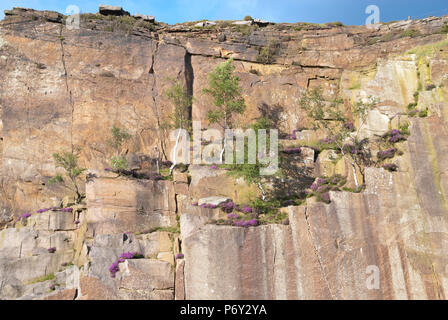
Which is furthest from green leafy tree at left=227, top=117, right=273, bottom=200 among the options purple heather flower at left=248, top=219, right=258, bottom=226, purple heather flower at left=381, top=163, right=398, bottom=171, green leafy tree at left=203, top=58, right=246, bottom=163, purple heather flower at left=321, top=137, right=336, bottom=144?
purple heather flower at left=381, top=163, right=398, bottom=171

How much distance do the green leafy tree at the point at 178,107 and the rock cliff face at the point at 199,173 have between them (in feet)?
4.35

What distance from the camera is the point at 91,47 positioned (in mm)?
45625

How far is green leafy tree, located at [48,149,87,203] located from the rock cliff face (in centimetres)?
136

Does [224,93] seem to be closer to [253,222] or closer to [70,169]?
[70,169]

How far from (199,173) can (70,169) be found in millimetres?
10786

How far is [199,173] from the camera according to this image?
3625 cm

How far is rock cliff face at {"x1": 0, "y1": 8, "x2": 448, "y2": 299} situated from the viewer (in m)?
28.1

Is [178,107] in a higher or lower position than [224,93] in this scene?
lower

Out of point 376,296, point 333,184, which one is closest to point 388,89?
point 333,184

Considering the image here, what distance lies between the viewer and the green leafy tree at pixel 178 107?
42062 millimetres

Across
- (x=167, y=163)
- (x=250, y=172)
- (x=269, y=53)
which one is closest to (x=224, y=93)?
(x=167, y=163)

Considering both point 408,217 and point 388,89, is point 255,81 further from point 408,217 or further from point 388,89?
point 408,217

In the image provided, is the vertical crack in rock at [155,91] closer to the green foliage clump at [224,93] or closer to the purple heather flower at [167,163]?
the purple heather flower at [167,163]

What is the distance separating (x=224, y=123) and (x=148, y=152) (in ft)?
25.4
